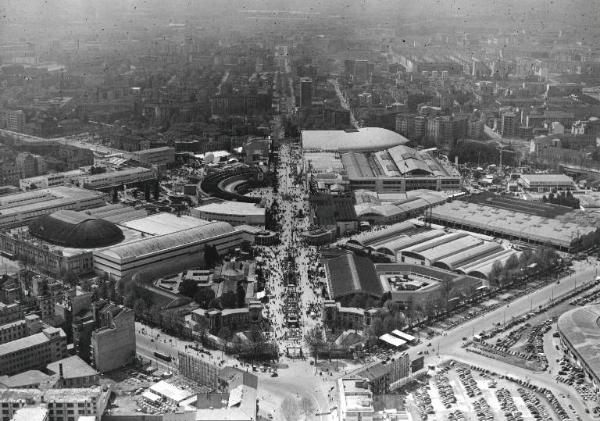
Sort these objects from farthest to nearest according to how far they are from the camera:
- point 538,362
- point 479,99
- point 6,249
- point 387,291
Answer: point 479,99
point 6,249
point 387,291
point 538,362

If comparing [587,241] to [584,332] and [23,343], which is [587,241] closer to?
[584,332]

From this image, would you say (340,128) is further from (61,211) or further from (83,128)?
(61,211)

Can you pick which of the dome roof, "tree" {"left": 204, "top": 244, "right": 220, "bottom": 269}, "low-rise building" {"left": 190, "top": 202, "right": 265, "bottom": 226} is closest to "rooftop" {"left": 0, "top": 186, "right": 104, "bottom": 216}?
the dome roof

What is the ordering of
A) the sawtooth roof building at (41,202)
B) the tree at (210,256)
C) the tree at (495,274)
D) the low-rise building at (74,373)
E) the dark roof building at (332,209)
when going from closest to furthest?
the low-rise building at (74,373)
the tree at (495,274)
the tree at (210,256)
the sawtooth roof building at (41,202)
the dark roof building at (332,209)

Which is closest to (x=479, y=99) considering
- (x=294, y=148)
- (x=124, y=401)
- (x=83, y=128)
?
(x=294, y=148)

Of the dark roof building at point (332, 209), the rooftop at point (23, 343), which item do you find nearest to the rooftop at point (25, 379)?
the rooftop at point (23, 343)

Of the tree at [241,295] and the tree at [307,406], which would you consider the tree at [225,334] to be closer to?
the tree at [241,295]
